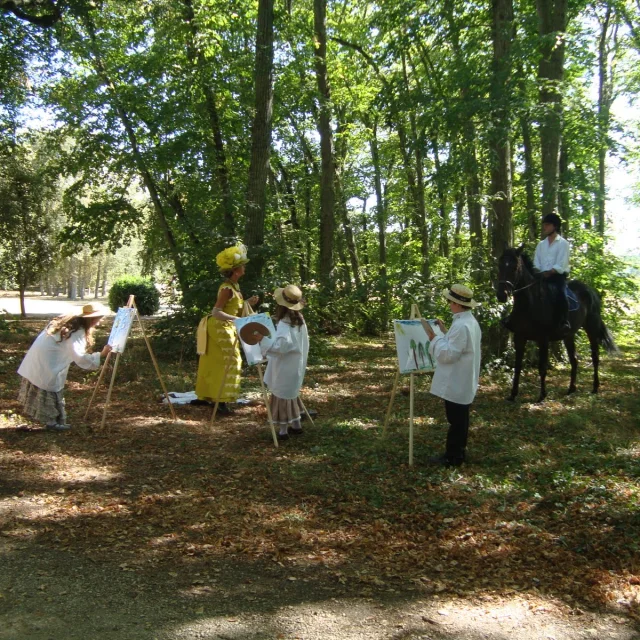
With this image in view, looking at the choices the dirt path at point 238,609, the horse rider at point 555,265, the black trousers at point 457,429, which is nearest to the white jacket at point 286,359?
the black trousers at point 457,429

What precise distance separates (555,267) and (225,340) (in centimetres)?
562

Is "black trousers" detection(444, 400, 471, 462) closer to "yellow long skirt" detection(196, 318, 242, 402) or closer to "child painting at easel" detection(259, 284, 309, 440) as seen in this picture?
"child painting at easel" detection(259, 284, 309, 440)

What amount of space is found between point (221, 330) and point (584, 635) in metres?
6.09

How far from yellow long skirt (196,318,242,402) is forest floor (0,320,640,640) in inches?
20.8

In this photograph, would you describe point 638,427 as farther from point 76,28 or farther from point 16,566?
point 76,28

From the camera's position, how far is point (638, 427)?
27.6ft

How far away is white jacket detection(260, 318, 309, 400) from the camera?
7512 millimetres

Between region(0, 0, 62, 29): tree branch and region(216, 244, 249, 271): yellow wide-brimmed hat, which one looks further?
region(0, 0, 62, 29): tree branch

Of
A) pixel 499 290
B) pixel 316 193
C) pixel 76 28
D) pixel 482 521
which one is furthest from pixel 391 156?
pixel 482 521

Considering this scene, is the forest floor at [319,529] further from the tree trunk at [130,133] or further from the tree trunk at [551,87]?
the tree trunk at [130,133]

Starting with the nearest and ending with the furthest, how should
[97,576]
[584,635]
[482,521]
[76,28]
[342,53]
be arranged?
[584,635], [97,576], [482,521], [76,28], [342,53]

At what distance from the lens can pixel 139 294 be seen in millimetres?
26719

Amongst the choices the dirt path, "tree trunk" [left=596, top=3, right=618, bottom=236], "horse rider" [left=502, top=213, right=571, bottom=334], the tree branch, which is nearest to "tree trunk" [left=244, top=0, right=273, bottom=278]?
the tree branch

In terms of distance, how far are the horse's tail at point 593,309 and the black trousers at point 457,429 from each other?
5949 mm
